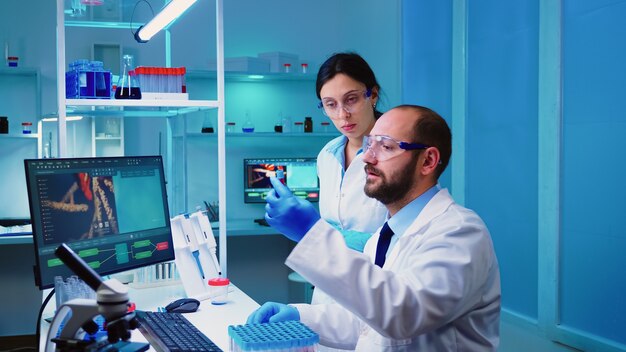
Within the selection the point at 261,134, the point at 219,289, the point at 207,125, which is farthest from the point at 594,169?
the point at 207,125

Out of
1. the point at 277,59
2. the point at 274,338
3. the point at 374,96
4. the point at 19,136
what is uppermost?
Result: the point at 277,59

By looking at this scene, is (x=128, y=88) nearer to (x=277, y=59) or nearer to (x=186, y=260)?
(x=186, y=260)

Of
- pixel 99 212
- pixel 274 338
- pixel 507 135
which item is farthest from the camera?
pixel 507 135

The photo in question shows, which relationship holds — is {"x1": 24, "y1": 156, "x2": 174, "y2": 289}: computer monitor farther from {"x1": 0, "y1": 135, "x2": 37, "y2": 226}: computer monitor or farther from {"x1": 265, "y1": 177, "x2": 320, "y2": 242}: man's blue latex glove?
{"x1": 0, "y1": 135, "x2": 37, "y2": 226}: computer monitor

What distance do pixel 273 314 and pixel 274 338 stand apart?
48 centimetres

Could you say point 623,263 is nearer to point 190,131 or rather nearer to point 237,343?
point 237,343

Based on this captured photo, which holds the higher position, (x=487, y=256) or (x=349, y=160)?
(x=349, y=160)

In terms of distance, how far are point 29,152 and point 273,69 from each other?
79.5 inches

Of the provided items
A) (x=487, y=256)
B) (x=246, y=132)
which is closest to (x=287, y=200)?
(x=487, y=256)

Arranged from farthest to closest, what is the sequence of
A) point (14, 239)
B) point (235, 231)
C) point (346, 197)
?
point (235, 231) < point (14, 239) < point (346, 197)

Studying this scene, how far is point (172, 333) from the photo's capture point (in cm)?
180

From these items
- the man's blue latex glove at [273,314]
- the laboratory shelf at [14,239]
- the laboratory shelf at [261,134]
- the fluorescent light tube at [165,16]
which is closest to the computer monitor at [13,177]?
the laboratory shelf at [14,239]

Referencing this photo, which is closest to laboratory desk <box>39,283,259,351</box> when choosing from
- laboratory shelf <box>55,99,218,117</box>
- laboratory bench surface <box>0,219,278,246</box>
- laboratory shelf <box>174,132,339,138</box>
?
laboratory shelf <box>55,99,218,117</box>

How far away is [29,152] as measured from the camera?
523cm
